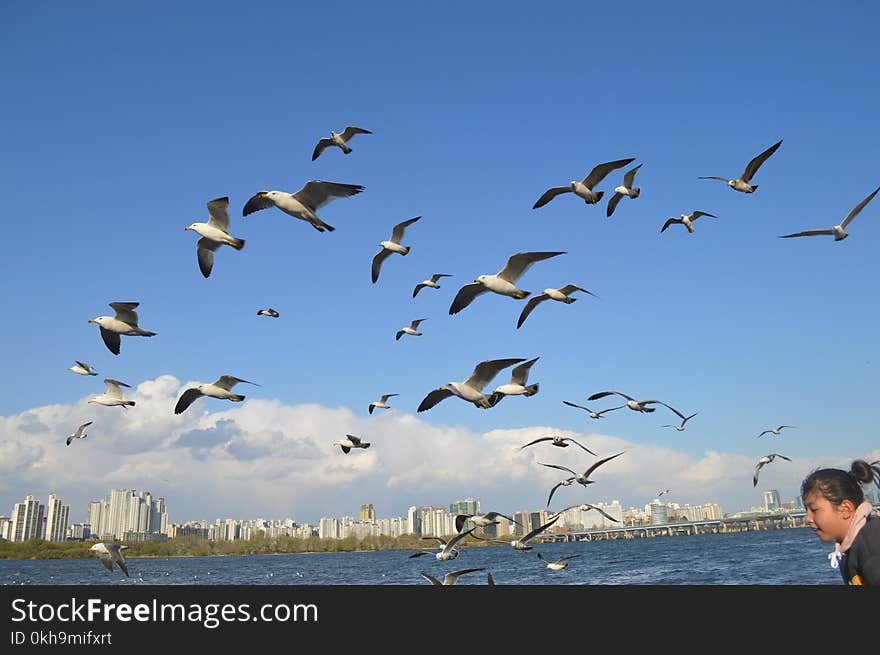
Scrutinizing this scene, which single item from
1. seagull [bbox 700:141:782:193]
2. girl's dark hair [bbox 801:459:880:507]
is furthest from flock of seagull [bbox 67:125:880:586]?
girl's dark hair [bbox 801:459:880:507]

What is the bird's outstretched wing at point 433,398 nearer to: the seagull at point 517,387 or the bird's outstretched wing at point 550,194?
the seagull at point 517,387

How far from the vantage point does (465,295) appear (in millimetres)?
17484

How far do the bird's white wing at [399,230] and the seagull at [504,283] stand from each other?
4841 mm

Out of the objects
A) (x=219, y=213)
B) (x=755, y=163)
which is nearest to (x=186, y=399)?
(x=219, y=213)

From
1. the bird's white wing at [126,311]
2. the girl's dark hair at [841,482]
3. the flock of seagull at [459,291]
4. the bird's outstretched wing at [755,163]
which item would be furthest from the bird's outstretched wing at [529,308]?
the girl's dark hair at [841,482]

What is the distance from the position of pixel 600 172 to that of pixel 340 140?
7902 mm

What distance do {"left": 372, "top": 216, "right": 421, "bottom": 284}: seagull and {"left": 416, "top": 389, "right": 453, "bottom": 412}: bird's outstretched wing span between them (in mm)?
6062

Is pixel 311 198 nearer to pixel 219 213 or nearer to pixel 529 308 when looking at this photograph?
pixel 219 213

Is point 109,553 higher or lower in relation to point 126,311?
lower

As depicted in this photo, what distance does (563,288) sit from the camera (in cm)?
1814

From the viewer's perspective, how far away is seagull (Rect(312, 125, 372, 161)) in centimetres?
2100

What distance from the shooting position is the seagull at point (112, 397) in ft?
69.2

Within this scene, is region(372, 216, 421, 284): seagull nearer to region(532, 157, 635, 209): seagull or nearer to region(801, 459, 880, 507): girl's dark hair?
region(532, 157, 635, 209): seagull
